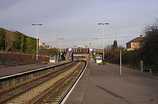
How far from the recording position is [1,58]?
28.0 m

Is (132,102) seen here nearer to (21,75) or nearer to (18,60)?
(21,75)

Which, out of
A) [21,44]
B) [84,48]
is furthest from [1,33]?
[84,48]

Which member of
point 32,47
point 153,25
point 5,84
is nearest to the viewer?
point 5,84

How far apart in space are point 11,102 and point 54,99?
7.36ft

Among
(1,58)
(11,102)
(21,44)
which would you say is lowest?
(11,102)

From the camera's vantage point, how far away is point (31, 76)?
2105 cm

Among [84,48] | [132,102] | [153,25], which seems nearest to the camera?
[132,102]

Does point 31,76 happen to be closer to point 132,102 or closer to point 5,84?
point 5,84

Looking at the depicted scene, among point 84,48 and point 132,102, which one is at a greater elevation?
point 84,48

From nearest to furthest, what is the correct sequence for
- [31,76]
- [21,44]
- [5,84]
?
[5,84]
[31,76]
[21,44]

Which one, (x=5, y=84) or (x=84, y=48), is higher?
(x=84, y=48)

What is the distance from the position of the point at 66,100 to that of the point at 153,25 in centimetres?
2269

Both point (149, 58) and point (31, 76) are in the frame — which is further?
point (149, 58)

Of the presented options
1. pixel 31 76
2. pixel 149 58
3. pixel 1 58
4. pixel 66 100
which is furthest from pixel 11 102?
pixel 149 58
